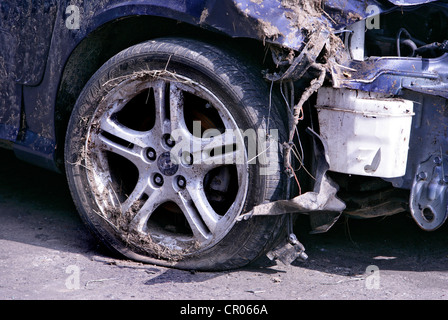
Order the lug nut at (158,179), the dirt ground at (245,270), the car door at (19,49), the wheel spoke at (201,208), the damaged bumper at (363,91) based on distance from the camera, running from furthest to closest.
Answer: the car door at (19,49) < the lug nut at (158,179) < the wheel spoke at (201,208) < the dirt ground at (245,270) < the damaged bumper at (363,91)

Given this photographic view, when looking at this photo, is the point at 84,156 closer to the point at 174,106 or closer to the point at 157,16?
the point at 174,106

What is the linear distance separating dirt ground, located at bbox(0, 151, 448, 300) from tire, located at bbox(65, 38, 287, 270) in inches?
6.1

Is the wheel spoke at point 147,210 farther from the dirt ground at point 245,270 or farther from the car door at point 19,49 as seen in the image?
the car door at point 19,49

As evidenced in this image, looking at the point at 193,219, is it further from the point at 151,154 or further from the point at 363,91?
the point at 363,91

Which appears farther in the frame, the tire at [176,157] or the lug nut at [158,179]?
the lug nut at [158,179]

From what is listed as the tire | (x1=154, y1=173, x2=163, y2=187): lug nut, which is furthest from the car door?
(x1=154, y1=173, x2=163, y2=187): lug nut

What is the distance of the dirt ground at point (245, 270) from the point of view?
296 cm

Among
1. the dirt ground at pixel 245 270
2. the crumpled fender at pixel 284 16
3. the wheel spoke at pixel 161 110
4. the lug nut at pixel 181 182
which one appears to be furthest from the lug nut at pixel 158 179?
the crumpled fender at pixel 284 16

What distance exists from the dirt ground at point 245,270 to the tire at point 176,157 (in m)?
0.15

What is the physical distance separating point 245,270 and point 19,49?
1776mm

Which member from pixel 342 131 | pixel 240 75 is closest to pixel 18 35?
pixel 240 75

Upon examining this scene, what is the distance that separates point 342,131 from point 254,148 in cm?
40

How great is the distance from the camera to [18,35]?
3695 millimetres

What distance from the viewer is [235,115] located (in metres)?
3.01
